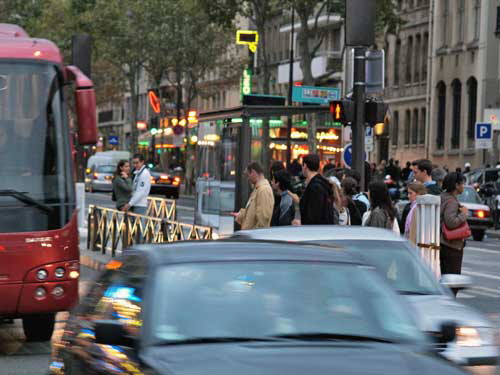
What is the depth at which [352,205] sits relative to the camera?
16.3m

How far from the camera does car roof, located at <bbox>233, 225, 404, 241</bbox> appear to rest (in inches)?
425

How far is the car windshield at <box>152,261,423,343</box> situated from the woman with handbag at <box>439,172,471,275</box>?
304 inches

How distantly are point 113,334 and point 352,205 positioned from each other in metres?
9.51

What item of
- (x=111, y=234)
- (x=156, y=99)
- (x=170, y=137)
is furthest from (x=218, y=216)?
(x=170, y=137)

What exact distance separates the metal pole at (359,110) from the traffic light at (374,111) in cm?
9

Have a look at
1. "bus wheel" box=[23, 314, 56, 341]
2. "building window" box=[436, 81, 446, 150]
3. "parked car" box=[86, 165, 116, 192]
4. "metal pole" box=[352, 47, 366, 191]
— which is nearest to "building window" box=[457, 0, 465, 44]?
"building window" box=[436, 81, 446, 150]

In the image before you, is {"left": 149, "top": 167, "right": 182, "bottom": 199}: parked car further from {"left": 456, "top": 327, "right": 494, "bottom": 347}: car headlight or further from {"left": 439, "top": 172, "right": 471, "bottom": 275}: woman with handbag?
{"left": 456, "top": 327, "right": 494, "bottom": 347}: car headlight

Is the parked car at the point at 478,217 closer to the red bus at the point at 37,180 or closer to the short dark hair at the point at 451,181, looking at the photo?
the short dark hair at the point at 451,181

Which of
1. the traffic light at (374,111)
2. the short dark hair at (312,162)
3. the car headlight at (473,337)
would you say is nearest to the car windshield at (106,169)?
the traffic light at (374,111)

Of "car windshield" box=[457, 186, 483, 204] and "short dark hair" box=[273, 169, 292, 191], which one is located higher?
"short dark hair" box=[273, 169, 292, 191]

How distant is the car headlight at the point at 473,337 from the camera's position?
10305 millimetres

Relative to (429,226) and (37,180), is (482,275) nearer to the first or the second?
(429,226)

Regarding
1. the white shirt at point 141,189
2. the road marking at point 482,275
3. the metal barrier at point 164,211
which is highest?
the white shirt at point 141,189

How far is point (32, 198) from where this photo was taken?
13.6 m
